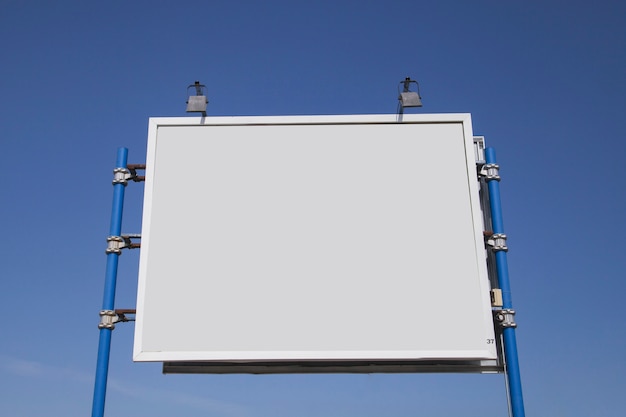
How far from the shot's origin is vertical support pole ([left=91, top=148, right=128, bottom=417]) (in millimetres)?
7387

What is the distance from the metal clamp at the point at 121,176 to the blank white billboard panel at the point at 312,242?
34 centimetres

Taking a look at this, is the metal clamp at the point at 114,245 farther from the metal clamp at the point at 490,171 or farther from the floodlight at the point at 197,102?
the metal clamp at the point at 490,171

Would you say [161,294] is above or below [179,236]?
below

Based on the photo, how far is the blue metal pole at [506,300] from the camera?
→ 7430mm

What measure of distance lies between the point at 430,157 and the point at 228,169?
7.94 feet

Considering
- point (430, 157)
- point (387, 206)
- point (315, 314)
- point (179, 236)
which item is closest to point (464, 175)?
point (430, 157)

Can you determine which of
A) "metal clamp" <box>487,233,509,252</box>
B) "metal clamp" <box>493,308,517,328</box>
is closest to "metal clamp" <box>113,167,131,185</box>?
"metal clamp" <box>487,233,509,252</box>

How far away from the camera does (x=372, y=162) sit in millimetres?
8148

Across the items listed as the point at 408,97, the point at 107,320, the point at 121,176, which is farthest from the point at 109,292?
the point at 408,97

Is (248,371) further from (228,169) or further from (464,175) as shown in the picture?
(464,175)

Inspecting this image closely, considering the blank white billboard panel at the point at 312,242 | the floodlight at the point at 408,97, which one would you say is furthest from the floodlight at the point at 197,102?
the floodlight at the point at 408,97

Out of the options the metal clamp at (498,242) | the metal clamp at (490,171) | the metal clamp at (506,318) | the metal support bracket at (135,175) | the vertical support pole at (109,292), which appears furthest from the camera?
the metal support bracket at (135,175)

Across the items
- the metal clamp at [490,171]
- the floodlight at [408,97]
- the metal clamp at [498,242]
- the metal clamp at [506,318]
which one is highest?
the floodlight at [408,97]

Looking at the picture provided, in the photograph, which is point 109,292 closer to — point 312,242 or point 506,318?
point 312,242
